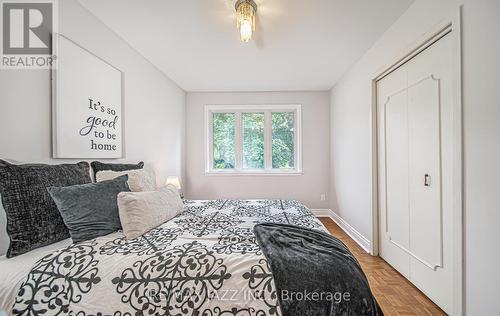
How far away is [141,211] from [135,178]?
0.53 meters

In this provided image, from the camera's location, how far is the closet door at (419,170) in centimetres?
154

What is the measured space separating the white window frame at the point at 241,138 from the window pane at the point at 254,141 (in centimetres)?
7

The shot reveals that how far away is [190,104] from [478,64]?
375 cm

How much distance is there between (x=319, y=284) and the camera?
956mm

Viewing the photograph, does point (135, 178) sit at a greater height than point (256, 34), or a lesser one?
lesser

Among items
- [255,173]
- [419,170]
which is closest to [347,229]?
[419,170]

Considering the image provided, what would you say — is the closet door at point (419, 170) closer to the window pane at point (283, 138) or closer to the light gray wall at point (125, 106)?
the window pane at point (283, 138)

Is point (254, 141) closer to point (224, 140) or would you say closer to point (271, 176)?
point (224, 140)

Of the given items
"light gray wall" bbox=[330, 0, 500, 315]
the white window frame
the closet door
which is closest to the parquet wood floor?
the closet door

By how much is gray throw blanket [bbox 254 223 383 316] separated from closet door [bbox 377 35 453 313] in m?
1.04

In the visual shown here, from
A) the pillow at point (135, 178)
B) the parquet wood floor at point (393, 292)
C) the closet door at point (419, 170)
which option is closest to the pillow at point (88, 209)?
the pillow at point (135, 178)

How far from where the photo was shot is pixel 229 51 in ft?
8.24

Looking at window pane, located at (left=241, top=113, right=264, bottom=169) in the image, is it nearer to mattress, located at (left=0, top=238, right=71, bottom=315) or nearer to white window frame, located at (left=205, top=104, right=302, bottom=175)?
white window frame, located at (left=205, top=104, right=302, bottom=175)

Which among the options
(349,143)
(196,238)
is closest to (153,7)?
(196,238)
